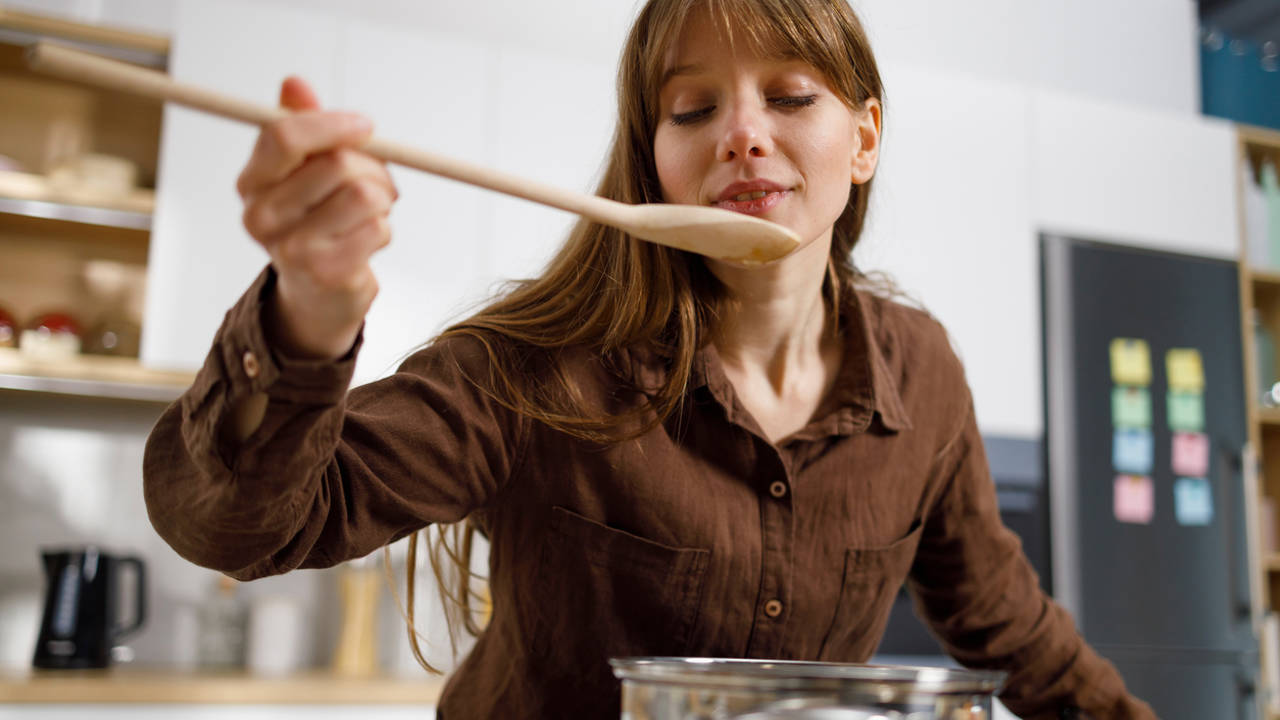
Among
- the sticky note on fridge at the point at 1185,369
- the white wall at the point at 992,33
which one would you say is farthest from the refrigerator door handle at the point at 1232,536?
the white wall at the point at 992,33

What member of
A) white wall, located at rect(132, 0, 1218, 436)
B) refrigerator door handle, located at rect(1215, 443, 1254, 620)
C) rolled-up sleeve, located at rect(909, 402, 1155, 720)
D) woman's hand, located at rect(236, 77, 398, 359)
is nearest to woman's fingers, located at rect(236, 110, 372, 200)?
woman's hand, located at rect(236, 77, 398, 359)

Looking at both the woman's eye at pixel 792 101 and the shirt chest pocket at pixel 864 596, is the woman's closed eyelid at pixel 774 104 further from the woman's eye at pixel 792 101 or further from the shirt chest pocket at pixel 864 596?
the shirt chest pocket at pixel 864 596

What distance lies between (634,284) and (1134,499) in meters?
2.15

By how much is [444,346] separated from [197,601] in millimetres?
1986

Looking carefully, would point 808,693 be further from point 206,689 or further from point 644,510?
point 206,689

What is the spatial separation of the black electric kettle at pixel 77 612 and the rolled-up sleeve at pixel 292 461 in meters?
1.70

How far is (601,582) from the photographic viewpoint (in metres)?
0.89

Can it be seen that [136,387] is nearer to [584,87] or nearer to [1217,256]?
[584,87]

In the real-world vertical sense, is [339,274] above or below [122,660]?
above

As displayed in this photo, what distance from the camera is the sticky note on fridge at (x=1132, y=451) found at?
2623mm

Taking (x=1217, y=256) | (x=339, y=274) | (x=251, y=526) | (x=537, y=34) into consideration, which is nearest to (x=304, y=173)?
(x=339, y=274)

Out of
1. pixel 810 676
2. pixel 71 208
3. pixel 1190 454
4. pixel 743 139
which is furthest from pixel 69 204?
pixel 1190 454

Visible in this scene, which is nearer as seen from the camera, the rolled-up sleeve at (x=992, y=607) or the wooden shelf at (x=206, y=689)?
the rolled-up sleeve at (x=992, y=607)

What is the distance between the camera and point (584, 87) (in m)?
2.50
